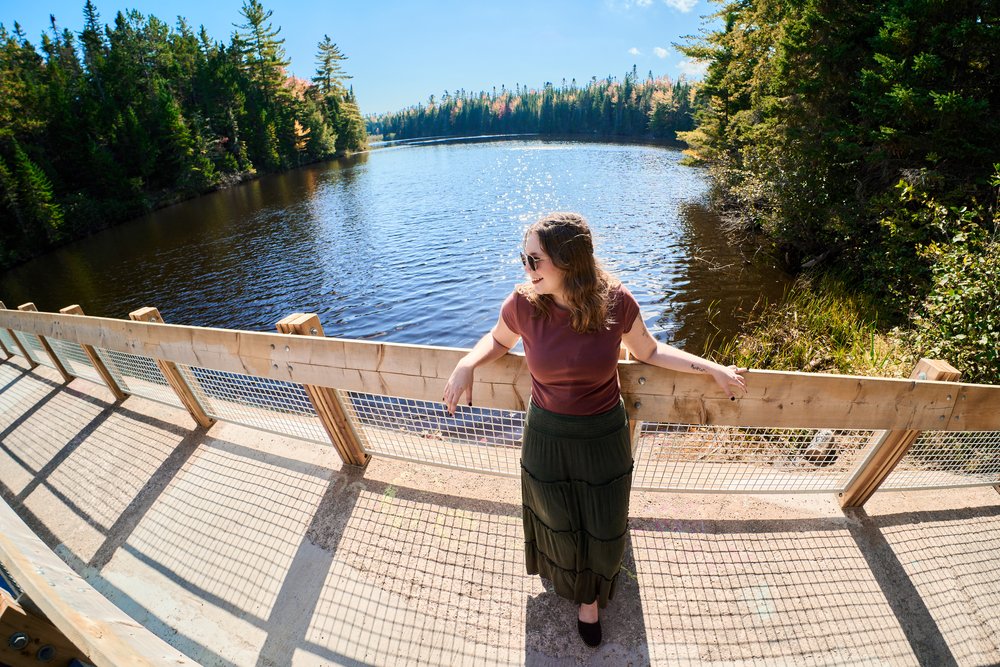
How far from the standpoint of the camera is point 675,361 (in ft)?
6.70

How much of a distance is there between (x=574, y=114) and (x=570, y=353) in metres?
122

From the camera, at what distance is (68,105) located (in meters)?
30.4

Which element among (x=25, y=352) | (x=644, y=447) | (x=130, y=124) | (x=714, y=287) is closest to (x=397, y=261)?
(x=714, y=287)

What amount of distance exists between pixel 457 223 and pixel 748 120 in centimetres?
1225

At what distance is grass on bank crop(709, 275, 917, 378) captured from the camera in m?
5.94

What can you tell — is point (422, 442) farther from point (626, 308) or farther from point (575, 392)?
point (626, 308)

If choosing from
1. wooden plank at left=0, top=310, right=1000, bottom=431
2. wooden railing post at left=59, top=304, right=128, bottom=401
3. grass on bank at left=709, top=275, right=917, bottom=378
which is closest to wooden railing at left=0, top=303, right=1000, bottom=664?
wooden plank at left=0, top=310, right=1000, bottom=431

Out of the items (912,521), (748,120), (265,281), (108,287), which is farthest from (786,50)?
(108,287)

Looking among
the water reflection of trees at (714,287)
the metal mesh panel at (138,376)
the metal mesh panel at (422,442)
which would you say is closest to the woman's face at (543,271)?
the metal mesh panel at (422,442)

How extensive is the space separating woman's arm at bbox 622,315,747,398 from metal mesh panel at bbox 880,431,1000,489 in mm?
1652

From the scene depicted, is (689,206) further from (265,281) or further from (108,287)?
(108,287)

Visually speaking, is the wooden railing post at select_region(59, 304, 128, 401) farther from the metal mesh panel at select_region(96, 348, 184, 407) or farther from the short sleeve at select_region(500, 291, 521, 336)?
the short sleeve at select_region(500, 291, 521, 336)

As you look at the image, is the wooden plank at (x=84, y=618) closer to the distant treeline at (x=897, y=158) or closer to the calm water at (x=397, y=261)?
the distant treeline at (x=897, y=158)

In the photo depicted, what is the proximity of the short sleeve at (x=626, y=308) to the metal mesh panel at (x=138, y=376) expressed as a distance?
4.09 metres
